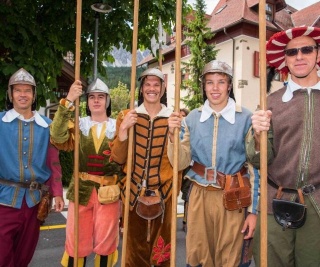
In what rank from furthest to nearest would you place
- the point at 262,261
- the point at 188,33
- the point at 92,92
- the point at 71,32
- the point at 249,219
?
1. the point at 188,33
2. the point at 71,32
3. the point at 92,92
4. the point at 249,219
5. the point at 262,261

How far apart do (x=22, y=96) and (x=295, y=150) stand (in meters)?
2.11

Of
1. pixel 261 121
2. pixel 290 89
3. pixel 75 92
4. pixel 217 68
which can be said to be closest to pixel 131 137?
pixel 75 92

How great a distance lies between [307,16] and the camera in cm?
2194

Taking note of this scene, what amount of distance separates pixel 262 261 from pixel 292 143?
74cm

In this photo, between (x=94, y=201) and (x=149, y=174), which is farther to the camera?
(x=94, y=201)

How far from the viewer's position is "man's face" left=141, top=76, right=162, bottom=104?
10.7 ft

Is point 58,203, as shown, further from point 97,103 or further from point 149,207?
point 97,103

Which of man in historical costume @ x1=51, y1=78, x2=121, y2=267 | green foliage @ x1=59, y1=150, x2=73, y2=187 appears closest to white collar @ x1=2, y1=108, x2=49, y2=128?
man in historical costume @ x1=51, y1=78, x2=121, y2=267

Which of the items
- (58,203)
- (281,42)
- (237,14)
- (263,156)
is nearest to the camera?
(263,156)

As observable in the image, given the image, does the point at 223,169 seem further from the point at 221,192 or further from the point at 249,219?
the point at 249,219

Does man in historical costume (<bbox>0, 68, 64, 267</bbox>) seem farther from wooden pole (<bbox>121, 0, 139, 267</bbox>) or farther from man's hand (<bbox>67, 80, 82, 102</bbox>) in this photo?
wooden pole (<bbox>121, 0, 139, 267</bbox>)

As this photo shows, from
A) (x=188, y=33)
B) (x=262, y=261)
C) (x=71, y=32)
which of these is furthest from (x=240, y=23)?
(x=262, y=261)

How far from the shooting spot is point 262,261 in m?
2.21

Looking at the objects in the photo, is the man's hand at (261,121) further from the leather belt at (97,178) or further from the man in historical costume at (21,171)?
the man in historical costume at (21,171)
